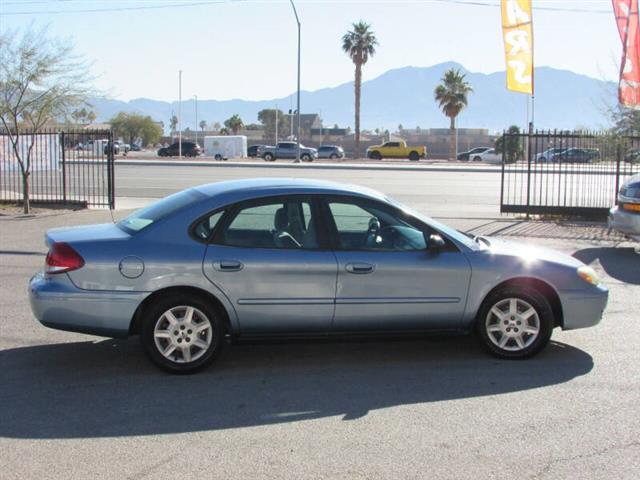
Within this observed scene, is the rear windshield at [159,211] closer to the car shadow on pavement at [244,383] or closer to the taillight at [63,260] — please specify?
the taillight at [63,260]

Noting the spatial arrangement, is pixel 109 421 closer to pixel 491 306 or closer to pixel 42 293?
pixel 42 293

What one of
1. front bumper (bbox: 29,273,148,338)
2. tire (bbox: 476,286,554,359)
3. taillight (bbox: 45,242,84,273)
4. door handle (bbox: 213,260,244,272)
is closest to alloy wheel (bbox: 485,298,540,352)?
tire (bbox: 476,286,554,359)

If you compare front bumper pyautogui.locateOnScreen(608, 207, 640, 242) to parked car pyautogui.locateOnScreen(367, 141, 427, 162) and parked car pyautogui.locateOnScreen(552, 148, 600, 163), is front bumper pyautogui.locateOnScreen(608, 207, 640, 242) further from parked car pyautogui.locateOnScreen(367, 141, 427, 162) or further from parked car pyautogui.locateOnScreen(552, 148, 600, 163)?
parked car pyautogui.locateOnScreen(367, 141, 427, 162)

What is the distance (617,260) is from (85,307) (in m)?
A: 8.96

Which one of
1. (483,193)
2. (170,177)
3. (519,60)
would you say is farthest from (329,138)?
(519,60)

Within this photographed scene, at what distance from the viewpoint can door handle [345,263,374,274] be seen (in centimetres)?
614

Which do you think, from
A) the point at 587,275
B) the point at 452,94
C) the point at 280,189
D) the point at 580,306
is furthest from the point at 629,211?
the point at 452,94

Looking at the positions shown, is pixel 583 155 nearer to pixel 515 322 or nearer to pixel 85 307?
pixel 515 322

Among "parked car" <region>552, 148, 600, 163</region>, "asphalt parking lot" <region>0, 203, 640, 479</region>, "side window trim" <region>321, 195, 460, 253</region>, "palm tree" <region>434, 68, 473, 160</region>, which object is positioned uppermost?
"palm tree" <region>434, 68, 473, 160</region>

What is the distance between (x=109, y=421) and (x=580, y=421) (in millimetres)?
3109

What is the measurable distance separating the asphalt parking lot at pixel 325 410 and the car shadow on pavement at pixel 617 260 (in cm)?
335

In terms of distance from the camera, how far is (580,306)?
6520mm

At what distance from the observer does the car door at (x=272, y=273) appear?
19.8ft

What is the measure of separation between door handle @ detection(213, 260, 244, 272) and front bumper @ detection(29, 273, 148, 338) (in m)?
0.58
